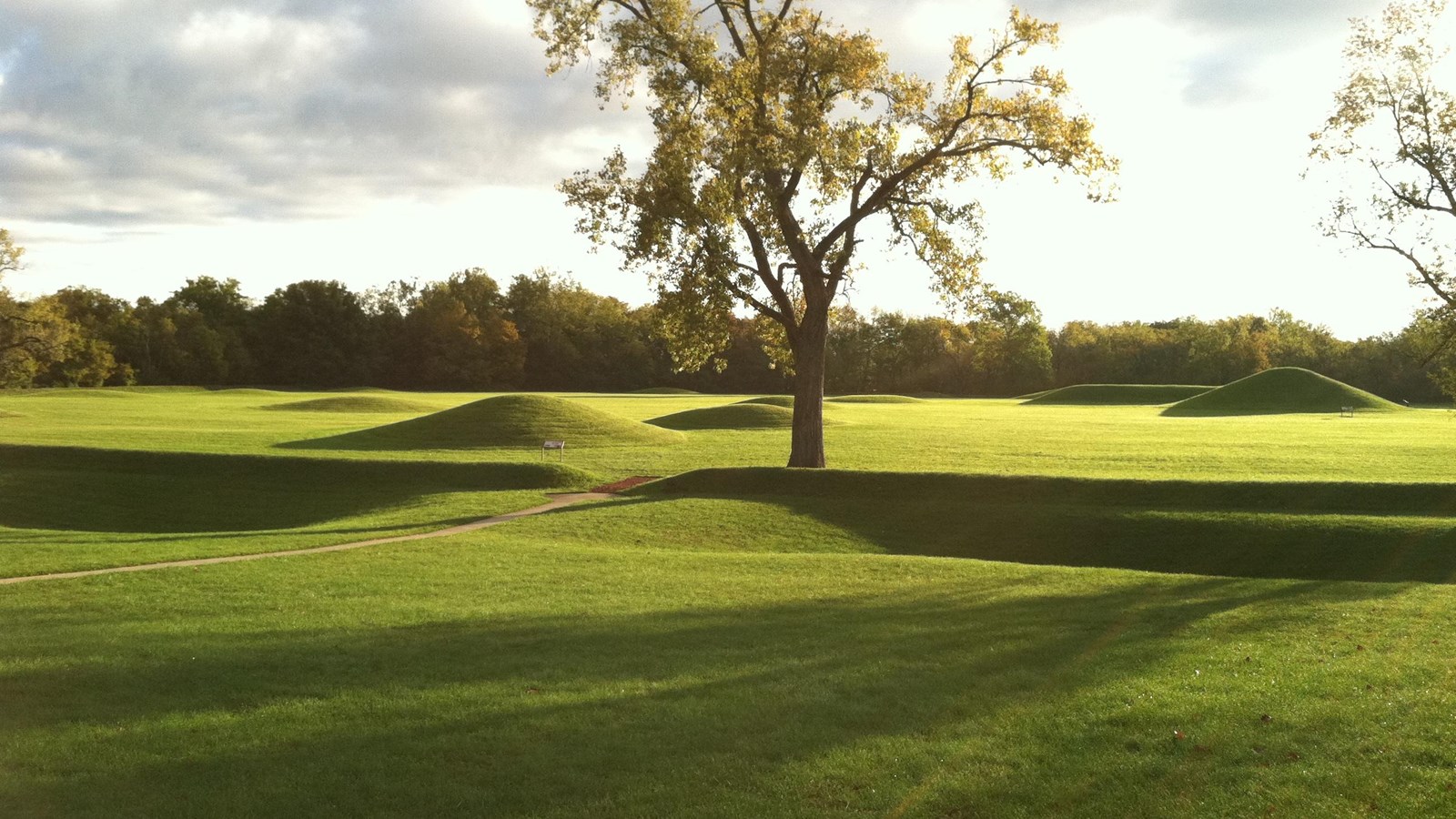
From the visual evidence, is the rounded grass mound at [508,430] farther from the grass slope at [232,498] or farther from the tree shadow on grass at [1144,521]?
the tree shadow on grass at [1144,521]

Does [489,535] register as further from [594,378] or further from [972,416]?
[594,378]

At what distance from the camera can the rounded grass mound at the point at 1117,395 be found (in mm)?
84000

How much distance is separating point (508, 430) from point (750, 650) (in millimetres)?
31061

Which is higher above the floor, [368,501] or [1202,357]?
[1202,357]

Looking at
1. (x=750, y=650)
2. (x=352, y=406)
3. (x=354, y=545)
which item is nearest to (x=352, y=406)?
(x=352, y=406)

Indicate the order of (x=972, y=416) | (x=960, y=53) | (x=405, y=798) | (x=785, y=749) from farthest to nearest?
1. (x=972, y=416)
2. (x=960, y=53)
3. (x=785, y=749)
4. (x=405, y=798)

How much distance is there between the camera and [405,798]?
23.2ft

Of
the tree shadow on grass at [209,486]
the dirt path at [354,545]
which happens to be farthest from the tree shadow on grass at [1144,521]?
the tree shadow on grass at [209,486]

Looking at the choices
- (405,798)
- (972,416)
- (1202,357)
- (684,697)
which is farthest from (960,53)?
(1202,357)

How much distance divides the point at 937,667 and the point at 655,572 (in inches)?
289

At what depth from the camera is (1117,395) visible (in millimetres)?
85938

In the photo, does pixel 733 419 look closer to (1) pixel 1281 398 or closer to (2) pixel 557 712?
(1) pixel 1281 398

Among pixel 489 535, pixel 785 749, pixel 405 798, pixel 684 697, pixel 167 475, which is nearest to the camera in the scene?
pixel 405 798

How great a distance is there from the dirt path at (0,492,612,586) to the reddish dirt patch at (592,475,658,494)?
1.85 feet
